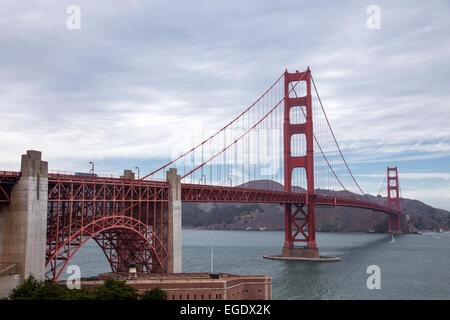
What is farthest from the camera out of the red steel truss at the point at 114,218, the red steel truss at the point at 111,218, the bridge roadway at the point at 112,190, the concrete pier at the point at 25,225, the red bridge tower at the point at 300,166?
the red bridge tower at the point at 300,166

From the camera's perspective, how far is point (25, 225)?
34875 millimetres

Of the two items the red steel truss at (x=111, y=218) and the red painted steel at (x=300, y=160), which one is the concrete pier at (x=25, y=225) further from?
the red painted steel at (x=300, y=160)

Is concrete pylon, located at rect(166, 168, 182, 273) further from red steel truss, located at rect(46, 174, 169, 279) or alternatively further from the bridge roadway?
the bridge roadway

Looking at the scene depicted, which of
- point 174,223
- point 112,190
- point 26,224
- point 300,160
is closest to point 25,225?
point 26,224

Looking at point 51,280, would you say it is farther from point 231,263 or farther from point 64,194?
point 231,263

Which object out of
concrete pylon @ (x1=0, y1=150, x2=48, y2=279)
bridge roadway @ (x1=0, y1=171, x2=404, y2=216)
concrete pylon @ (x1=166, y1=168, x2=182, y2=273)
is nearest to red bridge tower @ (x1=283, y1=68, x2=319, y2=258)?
bridge roadway @ (x1=0, y1=171, x2=404, y2=216)

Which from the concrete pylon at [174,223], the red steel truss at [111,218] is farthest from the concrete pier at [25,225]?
the concrete pylon at [174,223]

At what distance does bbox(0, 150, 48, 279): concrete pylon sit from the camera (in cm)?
3478

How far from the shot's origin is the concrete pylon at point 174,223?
5362 centimetres

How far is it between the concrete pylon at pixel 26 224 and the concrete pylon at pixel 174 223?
63.1ft

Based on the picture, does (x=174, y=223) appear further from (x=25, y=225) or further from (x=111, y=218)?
(x=25, y=225)
